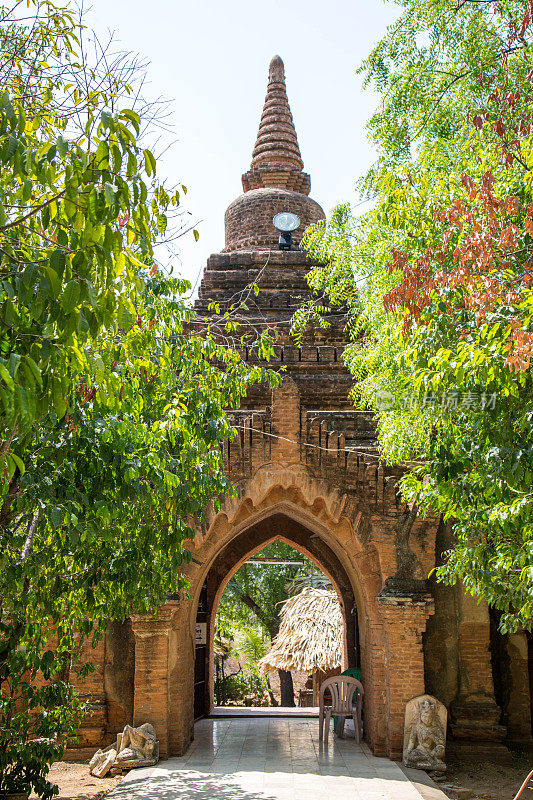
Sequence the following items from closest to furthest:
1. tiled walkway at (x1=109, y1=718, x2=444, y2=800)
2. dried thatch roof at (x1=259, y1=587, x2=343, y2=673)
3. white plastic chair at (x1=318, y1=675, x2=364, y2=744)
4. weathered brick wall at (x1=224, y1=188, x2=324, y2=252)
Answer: tiled walkway at (x1=109, y1=718, x2=444, y2=800) < white plastic chair at (x1=318, y1=675, x2=364, y2=744) < dried thatch roof at (x1=259, y1=587, x2=343, y2=673) < weathered brick wall at (x1=224, y1=188, x2=324, y2=252)

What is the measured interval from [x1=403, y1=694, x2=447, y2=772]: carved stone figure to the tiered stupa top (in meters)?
8.91

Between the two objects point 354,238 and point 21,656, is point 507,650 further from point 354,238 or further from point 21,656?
point 21,656

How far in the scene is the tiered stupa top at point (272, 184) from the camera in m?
15.1

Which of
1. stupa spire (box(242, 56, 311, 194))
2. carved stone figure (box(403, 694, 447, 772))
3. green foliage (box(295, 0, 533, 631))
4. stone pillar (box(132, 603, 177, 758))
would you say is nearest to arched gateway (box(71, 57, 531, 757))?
stone pillar (box(132, 603, 177, 758))

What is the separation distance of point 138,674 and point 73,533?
182 inches

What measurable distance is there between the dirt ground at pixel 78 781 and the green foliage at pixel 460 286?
14.3 ft

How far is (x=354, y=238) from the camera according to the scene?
30.8 ft

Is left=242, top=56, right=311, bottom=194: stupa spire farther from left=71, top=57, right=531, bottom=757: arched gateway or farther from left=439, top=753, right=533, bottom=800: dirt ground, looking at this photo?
left=439, top=753, right=533, bottom=800: dirt ground

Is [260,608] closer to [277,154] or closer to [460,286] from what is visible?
[277,154]

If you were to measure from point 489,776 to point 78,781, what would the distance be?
4.56 m

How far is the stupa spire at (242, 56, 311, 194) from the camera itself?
16609mm

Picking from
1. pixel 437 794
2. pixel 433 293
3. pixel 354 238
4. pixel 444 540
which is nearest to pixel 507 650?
pixel 444 540

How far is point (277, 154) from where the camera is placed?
55.7ft

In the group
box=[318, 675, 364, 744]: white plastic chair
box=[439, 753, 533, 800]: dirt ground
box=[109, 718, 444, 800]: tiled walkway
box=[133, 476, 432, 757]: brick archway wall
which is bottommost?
box=[439, 753, 533, 800]: dirt ground
